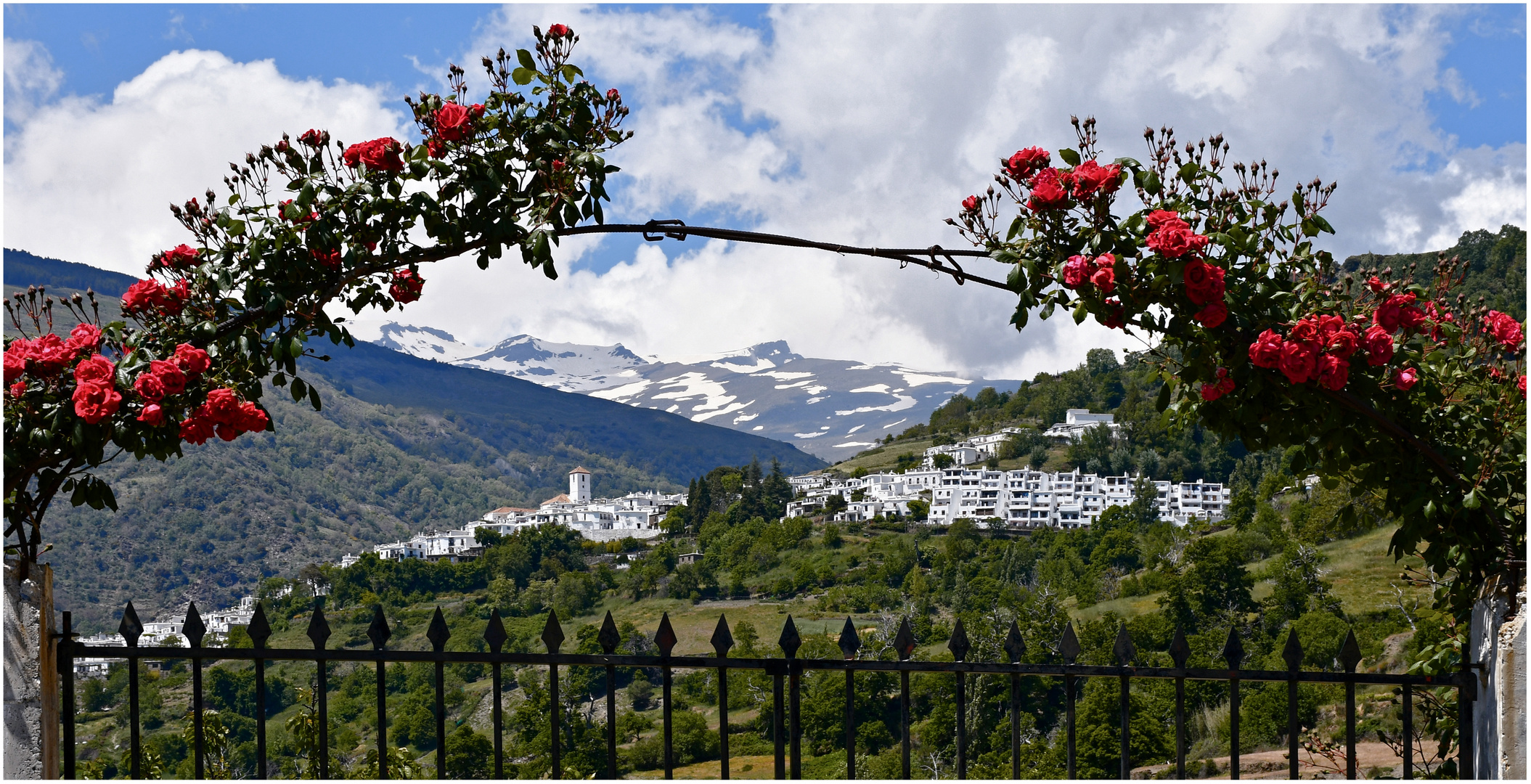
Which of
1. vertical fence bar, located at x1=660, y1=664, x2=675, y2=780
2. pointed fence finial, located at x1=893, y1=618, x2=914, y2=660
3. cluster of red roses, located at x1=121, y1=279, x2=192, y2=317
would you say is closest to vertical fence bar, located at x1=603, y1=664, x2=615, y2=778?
vertical fence bar, located at x1=660, y1=664, x2=675, y2=780

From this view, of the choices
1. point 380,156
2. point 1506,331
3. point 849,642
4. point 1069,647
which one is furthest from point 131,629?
point 1506,331

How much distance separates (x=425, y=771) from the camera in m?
42.9

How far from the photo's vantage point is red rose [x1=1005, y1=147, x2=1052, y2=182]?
A: 2727mm

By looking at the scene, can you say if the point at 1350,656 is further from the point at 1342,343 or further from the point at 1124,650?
the point at 1342,343

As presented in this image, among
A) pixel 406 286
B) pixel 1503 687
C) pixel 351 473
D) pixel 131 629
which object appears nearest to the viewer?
pixel 1503 687

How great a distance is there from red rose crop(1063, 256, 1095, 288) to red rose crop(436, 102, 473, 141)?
5.59 feet

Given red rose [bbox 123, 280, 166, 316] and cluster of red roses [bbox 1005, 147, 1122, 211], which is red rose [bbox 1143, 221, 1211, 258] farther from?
red rose [bbox 123, 280, 166, 316]

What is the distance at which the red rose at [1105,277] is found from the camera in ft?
8.45

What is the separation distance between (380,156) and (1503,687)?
10.8ft

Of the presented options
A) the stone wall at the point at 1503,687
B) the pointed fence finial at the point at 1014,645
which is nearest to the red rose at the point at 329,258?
the pointed fence finial at the point at 1014,645

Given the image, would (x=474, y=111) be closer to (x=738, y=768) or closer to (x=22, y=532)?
(x=22, y=532)

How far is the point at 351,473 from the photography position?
332 feet

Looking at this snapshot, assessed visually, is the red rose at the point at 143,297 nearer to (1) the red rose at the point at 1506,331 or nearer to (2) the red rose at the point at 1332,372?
(2) the red rose at the point at 1332,372

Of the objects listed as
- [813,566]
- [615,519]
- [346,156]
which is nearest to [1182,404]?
[346,156]
